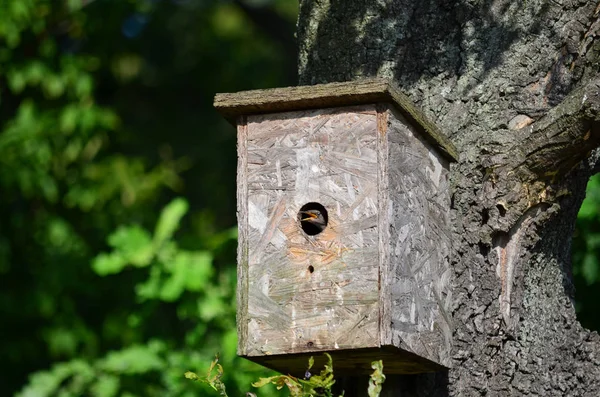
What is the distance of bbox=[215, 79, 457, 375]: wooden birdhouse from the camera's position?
333cm

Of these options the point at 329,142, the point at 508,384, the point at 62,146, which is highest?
the point at 62,146

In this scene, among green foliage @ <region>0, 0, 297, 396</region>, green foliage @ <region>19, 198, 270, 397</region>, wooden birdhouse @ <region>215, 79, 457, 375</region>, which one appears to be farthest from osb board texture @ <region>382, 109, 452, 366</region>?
green foliage @ <region>0, 0, 297, 396</region>

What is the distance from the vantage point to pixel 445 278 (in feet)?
12.0

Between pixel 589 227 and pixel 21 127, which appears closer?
pixel 589 227

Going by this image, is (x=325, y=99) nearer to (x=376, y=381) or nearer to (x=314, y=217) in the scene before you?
(x=314, y=217)

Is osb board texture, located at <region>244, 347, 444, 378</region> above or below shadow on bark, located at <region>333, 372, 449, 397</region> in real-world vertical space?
above

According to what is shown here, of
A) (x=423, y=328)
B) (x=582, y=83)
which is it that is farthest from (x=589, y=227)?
(x=423, y=328)

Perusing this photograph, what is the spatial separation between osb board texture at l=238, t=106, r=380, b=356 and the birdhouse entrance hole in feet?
0.06

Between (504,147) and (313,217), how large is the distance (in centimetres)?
63

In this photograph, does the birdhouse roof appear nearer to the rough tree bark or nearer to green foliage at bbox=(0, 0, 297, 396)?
the rough tree bark

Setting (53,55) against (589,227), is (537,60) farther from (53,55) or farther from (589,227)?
(53,55)

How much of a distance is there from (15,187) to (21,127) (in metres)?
0.46

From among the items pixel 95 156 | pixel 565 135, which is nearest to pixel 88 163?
pixel 95 156

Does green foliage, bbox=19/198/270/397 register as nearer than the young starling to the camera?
No
